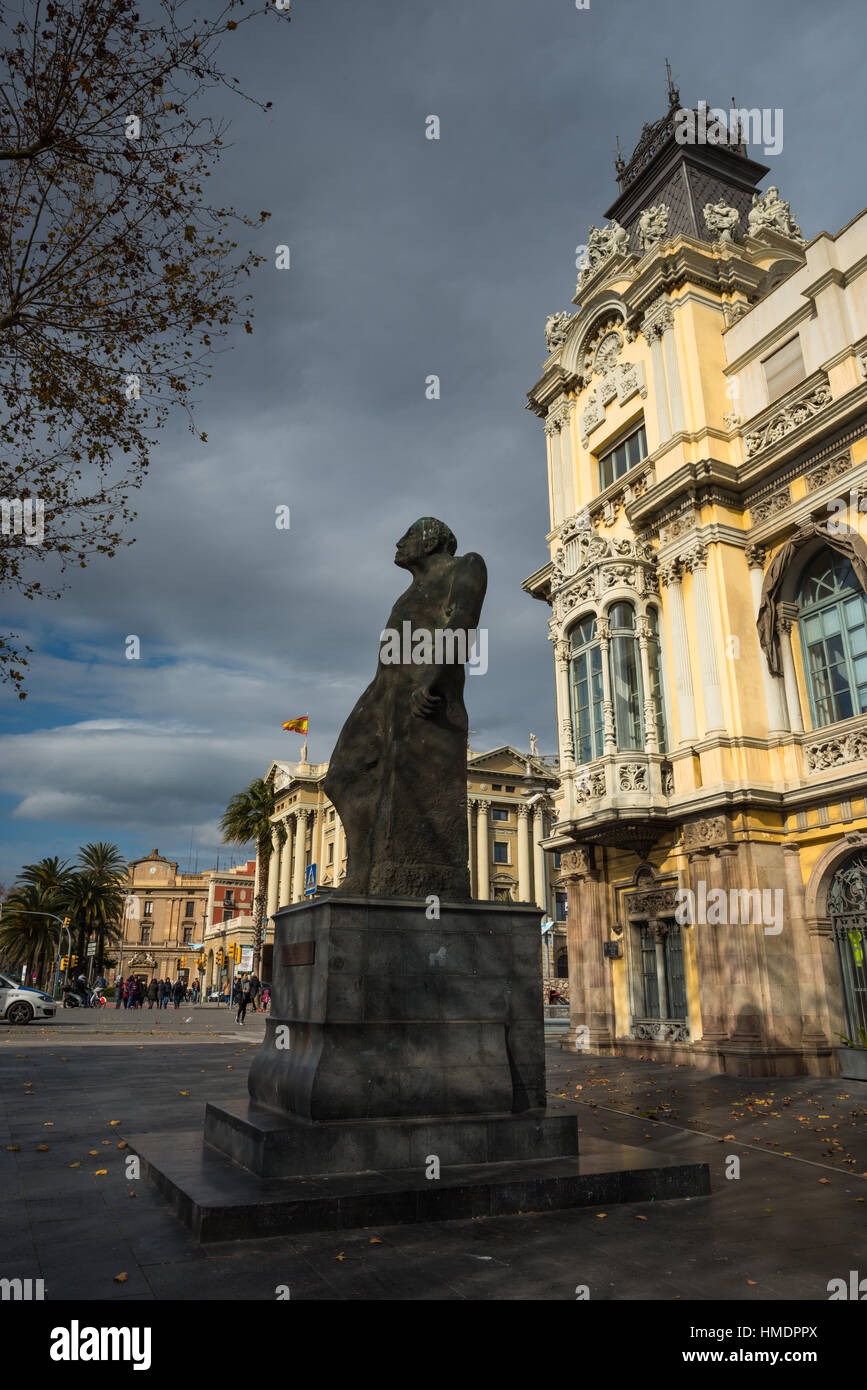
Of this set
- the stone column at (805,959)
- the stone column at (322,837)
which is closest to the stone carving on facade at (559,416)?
the stone column at (805,959)

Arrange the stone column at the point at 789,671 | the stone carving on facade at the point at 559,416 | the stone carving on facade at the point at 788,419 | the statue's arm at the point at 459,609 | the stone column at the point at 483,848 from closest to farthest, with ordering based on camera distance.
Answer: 1. the statue's arm at the point at 459,609
2. the stone carving on facade at the point at 788,419
3. the stone column at the point at 789,671
4. the stone carving on facade at the point at 559,416
5. the stone column at the point at 483,848

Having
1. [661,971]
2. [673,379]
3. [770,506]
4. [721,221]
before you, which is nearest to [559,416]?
[673,379]

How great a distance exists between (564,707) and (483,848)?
42668 millimetres

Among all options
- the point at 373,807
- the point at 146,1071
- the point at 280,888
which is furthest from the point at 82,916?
the point at 373,807

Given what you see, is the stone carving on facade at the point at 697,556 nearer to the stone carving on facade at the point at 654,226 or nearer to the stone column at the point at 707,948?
the stone column at the point at 707,948

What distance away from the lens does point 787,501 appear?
1900cm

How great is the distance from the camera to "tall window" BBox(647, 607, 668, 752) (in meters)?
20.5

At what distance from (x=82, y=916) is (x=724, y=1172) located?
217ft

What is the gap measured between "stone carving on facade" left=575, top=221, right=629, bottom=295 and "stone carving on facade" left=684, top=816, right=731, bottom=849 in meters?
16.1

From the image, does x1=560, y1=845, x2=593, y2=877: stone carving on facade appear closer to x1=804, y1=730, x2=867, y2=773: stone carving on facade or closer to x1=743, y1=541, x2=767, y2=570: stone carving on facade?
x1=804, y1=730, x2=867, y2=773: stone carving on facade

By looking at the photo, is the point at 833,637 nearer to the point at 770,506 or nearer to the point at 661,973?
the point at 770,506

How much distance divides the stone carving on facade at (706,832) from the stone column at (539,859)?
47.4 metres

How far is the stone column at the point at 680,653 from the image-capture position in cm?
1945

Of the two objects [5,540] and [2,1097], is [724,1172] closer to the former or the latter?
[2,1097]
